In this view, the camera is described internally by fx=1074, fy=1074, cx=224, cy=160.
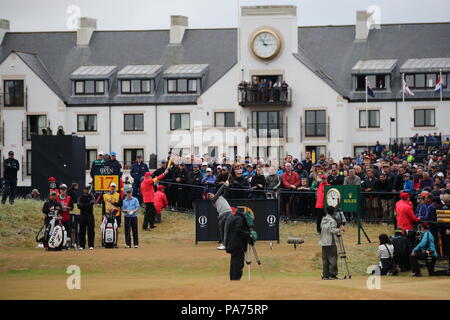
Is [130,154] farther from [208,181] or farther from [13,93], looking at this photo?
[208,181]

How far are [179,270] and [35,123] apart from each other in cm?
5175

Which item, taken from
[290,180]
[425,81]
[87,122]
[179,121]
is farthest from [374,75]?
[290,180]

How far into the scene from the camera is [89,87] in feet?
264

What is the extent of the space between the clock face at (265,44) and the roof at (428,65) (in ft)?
29.9

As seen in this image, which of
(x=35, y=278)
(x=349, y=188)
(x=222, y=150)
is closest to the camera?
(x=35, y=278)

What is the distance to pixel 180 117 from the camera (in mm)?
79250

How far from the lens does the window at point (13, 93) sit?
79875 mm

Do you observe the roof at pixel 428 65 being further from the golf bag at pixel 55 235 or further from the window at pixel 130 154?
the golf bag at pixel 55 235

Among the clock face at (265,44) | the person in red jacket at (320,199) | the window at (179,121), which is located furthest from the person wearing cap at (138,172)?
the window at (179,121)

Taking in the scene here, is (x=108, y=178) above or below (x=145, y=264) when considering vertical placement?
above

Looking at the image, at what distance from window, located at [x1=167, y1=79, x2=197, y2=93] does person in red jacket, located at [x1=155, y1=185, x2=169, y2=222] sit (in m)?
37.9

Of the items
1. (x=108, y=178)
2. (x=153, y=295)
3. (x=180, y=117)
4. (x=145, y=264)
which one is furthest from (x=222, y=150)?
(x=153, y=295)
